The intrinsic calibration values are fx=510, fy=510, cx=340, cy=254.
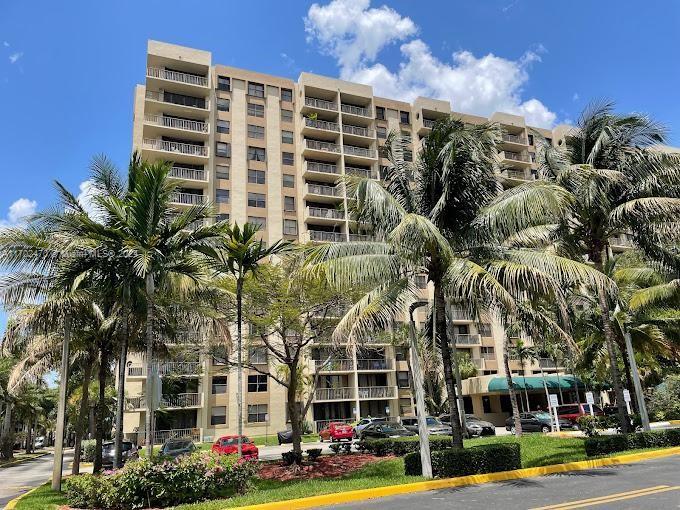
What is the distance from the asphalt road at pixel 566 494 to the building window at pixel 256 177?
4065 centimetres

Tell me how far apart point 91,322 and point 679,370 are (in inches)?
1690

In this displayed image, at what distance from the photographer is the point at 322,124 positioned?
53125 millimetres

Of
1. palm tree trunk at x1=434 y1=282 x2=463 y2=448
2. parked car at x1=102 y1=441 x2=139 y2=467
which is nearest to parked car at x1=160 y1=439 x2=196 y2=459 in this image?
parked car at x1=102 y1=441 x2=139 y2=467

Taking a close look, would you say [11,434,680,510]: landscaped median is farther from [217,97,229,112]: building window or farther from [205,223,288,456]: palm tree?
[217,97,229,112]: building window

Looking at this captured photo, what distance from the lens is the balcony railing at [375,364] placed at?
4694 centimetres

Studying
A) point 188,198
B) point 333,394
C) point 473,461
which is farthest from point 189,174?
point 473,461

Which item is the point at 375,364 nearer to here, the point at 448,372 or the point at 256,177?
the point at 256,177

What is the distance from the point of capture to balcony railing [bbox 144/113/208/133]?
153 ft

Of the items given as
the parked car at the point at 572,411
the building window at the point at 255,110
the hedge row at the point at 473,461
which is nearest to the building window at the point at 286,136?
the building window at the point at 255,110

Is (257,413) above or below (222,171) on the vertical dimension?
below

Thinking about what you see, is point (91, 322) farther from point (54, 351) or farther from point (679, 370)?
point (679, 370)

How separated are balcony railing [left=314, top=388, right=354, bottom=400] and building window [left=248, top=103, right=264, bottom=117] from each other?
27.6 metres

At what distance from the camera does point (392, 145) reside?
15797 millimetres

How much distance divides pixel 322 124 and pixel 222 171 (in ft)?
39.3
